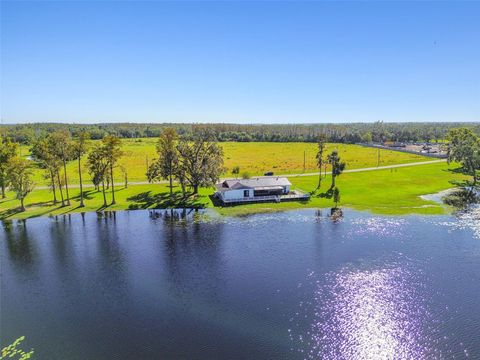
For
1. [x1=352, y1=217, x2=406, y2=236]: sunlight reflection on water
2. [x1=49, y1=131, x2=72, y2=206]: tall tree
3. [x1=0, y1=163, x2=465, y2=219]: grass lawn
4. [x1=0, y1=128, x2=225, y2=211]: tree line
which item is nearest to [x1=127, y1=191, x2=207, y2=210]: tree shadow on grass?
[x1=0, y1=163, x2=465, y2=219]: grass lawn

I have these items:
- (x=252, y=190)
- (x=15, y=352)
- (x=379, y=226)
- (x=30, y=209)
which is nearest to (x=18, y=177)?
(x=30, y=209)

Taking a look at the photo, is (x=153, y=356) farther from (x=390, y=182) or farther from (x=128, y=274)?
(x=390, y=182)

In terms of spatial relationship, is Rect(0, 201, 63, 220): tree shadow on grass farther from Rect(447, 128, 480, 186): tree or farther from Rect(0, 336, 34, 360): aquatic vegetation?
Rect(447, 128, 480, 186): tree

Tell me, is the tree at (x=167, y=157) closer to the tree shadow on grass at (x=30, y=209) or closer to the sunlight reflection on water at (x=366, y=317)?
the tree shadow on grass at (x=30, y=209)

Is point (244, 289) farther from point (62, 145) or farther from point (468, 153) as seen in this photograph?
point (468, 153)

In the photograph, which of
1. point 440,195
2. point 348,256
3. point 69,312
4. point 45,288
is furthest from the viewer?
point 440,195

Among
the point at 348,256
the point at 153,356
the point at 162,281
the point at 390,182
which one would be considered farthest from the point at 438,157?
the point at 153,356

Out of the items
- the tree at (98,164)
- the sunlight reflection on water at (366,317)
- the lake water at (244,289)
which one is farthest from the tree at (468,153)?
the tree at (98,164)
